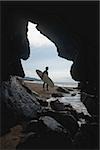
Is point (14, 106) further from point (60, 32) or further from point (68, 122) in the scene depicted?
point (60, 32)

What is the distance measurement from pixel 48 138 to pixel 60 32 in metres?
5.05

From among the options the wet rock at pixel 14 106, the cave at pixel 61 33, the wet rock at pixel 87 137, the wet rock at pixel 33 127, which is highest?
the cave at pixel 61 33

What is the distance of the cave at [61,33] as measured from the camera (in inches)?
421

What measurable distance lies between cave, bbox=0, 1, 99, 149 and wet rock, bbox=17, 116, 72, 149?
2841mm

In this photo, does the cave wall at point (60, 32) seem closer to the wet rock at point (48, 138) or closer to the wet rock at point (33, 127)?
the wet rock at point (48, 138)

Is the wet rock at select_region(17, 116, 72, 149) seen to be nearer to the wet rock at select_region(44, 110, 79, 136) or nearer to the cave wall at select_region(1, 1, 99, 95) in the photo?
the wet rock at select_region(44, 110, 79, 136)

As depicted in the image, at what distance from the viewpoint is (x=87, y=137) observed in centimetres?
1101

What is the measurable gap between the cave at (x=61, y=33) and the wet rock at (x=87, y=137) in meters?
1.72

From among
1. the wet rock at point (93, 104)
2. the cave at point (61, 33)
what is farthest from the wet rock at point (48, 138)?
the wet rock at point (93, 104)

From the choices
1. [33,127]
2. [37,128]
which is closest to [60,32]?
[33,127]

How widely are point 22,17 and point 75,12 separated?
9.28ft

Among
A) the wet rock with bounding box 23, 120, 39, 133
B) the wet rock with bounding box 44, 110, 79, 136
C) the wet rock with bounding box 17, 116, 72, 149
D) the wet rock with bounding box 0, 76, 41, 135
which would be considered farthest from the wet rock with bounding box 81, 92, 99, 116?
the wet rock with bounding box 23, 120, 39, 133

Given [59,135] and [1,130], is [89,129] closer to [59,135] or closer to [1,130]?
[59,135]

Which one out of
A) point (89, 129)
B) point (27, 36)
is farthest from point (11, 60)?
point (89, 129)
